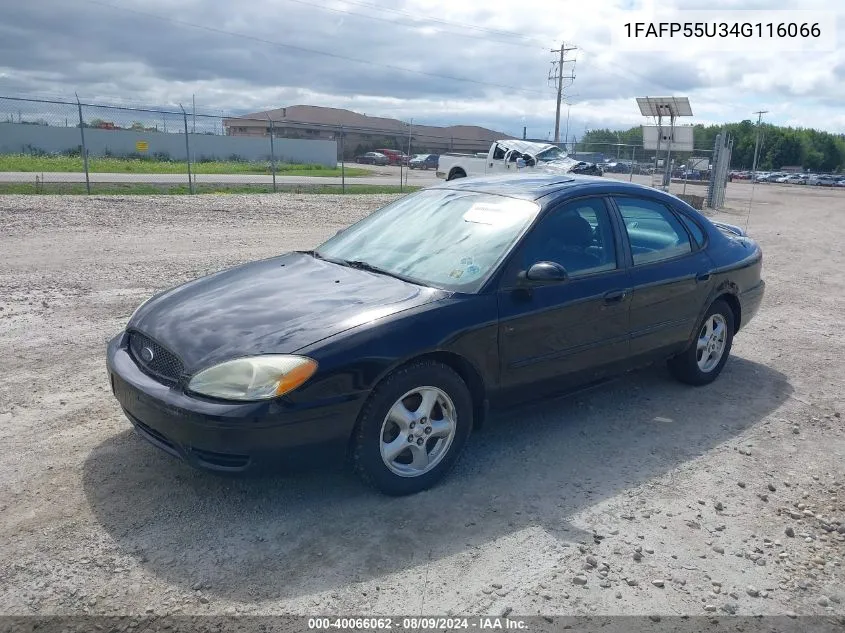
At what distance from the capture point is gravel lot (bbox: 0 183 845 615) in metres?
2.92

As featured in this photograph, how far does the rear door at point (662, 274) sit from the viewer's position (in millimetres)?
4738

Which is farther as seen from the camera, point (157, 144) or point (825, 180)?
point (825, 180)

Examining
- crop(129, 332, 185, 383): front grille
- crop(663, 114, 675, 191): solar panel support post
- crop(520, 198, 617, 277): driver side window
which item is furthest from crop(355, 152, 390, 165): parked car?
crop(129, 332, 185, 383): front grille

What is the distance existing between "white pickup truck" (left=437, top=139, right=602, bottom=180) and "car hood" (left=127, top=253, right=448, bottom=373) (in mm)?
17003

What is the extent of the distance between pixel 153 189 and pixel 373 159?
3995cm

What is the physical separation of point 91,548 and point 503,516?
186cm

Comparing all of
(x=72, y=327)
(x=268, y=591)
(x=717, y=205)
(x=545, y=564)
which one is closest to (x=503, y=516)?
(x=545, y=564)

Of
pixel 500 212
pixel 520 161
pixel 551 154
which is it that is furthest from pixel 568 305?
pixel 551 154

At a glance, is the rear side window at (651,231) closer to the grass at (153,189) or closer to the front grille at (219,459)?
the front grille at (219,459)

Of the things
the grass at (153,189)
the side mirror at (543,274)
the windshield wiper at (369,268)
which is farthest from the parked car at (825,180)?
the windshield wiper at (369,268)

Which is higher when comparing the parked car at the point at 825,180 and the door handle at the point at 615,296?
the door handle at the point at 615,296

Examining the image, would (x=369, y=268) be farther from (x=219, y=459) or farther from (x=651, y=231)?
(x=651, y=231)

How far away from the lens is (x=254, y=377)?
3230 millimetres

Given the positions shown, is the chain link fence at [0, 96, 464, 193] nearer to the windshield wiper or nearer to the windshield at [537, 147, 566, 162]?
the windshield at [537, 147, 566, 162]
